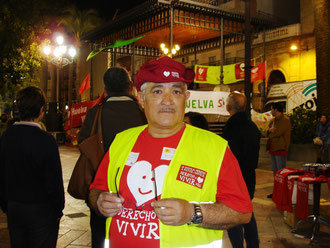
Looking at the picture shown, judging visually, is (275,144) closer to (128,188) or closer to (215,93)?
(215,93)

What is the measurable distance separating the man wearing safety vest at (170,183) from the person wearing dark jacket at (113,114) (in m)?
0.94

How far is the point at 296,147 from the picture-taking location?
45.7 ft

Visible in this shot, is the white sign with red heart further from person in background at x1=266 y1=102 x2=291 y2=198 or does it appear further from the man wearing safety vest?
person in background at x1=266 y1=102 x2=291 y2=198

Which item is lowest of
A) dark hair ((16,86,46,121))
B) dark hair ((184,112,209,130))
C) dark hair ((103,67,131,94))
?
dark hair ((184,112,209,130))

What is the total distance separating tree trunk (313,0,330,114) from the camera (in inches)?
508

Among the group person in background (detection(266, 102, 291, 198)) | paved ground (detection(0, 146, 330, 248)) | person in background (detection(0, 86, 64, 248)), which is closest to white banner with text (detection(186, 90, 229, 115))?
person in background (detection(266, 102, 291, 198))

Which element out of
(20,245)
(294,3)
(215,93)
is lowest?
(20,245)

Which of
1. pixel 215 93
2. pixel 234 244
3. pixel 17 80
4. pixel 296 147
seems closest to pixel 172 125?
pixel 234 244

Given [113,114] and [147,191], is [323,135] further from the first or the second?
[147,191]

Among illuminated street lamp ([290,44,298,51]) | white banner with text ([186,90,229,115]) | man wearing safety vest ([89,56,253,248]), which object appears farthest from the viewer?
illuminated street lamp ([290,44,298,51])

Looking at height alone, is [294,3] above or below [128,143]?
above

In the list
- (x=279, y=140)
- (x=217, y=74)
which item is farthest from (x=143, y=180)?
(x=217, y=74)

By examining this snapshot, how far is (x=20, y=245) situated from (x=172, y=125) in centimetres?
177

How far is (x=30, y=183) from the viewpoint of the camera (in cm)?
284
